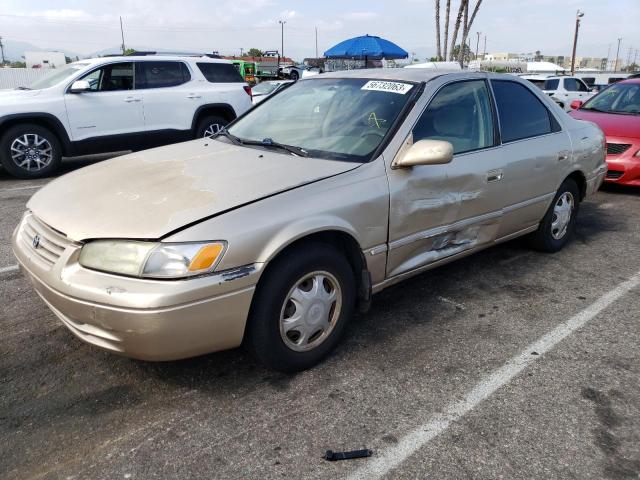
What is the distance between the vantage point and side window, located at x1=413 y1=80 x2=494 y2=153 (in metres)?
3.48

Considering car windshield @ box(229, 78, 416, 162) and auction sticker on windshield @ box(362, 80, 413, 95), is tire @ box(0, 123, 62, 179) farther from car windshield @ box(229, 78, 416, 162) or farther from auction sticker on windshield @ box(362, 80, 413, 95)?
auction sticker on windshield @ box(362, 80, 413, 95)

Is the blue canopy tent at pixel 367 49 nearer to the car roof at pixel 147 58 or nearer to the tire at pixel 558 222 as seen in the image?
the car roof at pixel 147 58

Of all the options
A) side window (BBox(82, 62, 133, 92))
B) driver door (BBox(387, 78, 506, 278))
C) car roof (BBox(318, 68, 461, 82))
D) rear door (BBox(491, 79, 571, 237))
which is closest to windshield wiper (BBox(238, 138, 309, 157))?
driver door (BBox(387, 78, 506, 278))

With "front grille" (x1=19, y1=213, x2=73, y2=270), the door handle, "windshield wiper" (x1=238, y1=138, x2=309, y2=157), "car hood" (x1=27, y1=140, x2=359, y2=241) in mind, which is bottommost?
"front grille" (x1=19, y1=213, x2=73, y2=270)

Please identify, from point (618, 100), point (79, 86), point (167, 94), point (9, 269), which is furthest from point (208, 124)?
point (618, 100)

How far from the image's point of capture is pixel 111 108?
26.9ft

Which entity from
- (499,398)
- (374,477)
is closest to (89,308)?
(374,477)

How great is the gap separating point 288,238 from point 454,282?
201cm

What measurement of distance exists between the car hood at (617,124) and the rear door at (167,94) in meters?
6.12

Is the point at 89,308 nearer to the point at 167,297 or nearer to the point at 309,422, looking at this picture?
the point at 167,297

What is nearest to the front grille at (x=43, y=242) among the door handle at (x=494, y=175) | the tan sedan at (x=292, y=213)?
the tan sedan at (x=292, y=213)

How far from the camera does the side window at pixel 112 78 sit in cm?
815

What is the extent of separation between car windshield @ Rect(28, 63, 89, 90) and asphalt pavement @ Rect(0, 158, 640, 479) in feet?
17.2

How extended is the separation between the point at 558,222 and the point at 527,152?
1005mm
